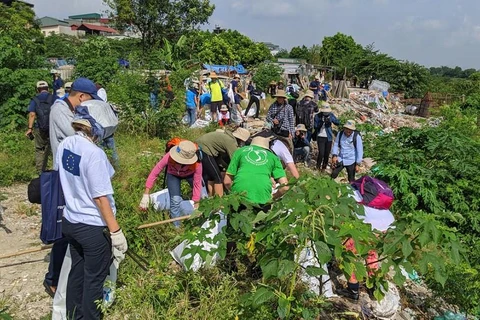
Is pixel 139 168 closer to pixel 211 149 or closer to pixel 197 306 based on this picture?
pixel 211 149

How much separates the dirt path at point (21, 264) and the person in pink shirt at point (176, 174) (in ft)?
3.79

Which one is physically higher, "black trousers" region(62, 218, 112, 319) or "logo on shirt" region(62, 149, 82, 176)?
"logo on shirt" region(62, 149, 82, 176)

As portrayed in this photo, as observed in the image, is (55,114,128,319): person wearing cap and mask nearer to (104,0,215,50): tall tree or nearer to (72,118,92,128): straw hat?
(72,118,92,128): straw hat

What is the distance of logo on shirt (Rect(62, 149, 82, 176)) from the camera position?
2.51 m

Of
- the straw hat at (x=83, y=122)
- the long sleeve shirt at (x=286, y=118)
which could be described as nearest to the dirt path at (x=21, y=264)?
the straw hat at (x=83, y=122)

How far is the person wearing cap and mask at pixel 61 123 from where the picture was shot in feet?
10.2

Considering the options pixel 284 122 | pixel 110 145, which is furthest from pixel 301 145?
pixel 110 145

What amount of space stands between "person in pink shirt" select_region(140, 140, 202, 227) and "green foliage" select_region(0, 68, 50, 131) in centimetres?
553

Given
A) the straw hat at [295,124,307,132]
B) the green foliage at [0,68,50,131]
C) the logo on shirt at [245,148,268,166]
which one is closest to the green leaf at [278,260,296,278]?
the logo on shirt at [245,148,268,166]

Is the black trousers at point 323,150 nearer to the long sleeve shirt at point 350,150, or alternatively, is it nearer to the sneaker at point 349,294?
the long sleeve shirt at point 350,150

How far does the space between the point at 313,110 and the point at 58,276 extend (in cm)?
567

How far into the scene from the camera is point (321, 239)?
2.30 m

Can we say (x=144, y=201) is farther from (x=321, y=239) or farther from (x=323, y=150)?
(x=323, y=150)

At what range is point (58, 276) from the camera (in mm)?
3168
